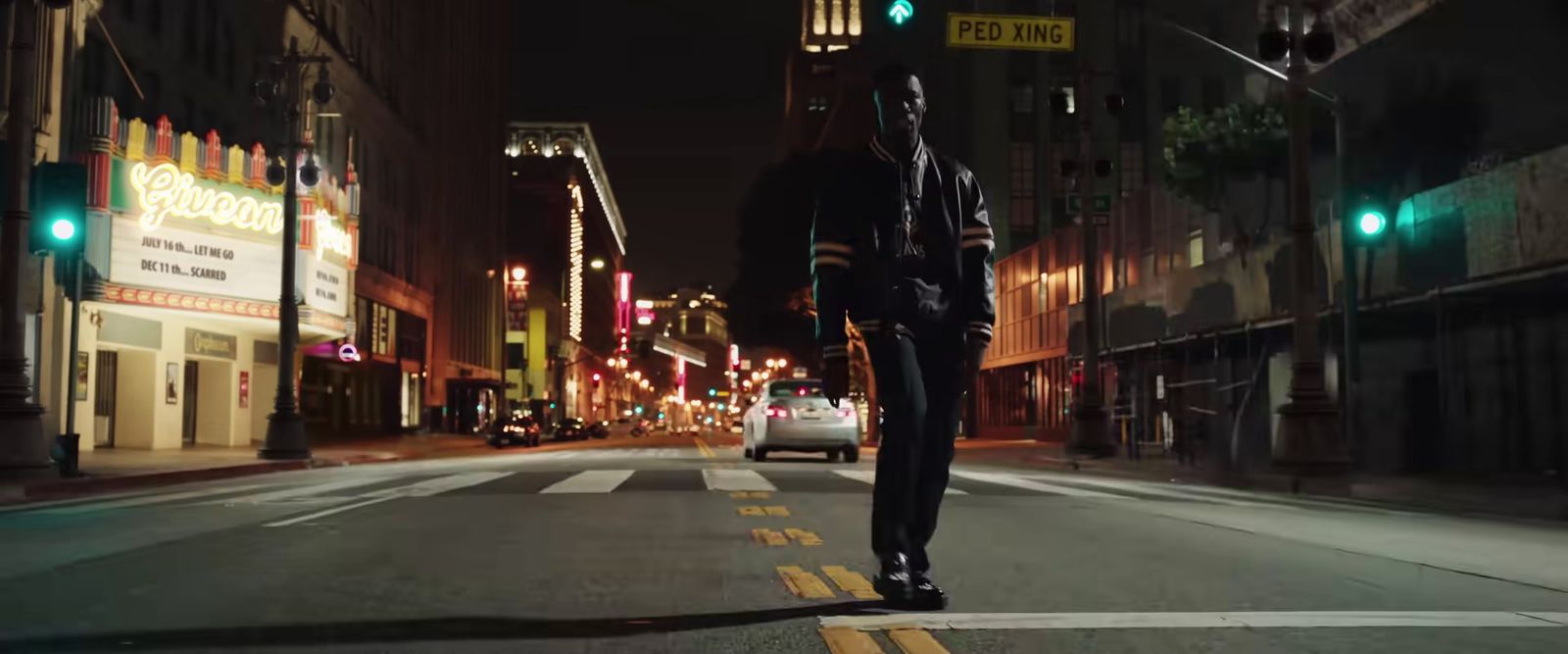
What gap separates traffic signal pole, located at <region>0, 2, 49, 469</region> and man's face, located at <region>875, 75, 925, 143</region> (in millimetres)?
14494

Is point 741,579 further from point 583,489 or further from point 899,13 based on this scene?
point 899,13

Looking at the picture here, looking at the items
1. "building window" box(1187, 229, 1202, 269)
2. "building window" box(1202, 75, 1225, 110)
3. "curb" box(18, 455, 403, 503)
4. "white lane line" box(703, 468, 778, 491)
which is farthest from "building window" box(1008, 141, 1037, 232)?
"white lane line" box(703, 468, 778, 491)

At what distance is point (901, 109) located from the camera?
5773mm

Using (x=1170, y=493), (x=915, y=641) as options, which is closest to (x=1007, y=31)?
(x=1170, y=493)

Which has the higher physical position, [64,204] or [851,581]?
[64,204]

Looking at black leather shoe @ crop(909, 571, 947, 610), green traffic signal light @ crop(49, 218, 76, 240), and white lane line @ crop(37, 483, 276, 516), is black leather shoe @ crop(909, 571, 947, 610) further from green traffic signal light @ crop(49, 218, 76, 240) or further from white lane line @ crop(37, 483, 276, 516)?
green traffic signal light @ crop(49, 218, 76, 240)

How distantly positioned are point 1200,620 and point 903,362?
5.30 feet

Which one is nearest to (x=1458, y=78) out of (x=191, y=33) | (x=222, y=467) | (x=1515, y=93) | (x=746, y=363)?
(x=1515, y=93)

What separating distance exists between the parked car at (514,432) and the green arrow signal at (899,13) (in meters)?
39.5

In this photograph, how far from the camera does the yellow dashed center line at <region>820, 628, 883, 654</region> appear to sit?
4775 millimetres

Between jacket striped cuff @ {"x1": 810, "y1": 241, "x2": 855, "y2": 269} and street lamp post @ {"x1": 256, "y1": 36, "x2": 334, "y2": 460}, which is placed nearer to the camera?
jacket striped cuff @ {"x1": 810, "y1": 241, "x2": 855, "y2": 269}

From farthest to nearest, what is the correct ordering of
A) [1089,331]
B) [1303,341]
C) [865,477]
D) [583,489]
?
1. [1089,331]
2. [1303,341]
3. [865,477]
4. [583,489]

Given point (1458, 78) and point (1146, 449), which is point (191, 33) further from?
point (1458, 78)

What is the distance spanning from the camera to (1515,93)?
21.3 meters
